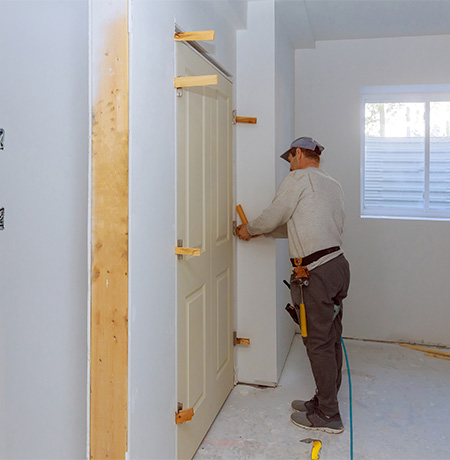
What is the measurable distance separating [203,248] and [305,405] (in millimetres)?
1114

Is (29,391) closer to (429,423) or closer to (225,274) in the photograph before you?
(225,274)

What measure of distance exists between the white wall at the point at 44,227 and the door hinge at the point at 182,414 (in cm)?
45

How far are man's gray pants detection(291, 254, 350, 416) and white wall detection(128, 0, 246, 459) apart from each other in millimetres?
889

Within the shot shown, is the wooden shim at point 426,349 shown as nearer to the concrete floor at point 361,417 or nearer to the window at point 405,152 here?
the concrete floor at point 361,417

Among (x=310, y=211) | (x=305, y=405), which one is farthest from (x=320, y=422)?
(x=310, y=211)

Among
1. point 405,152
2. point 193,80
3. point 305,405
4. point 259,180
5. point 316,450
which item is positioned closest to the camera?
point 193,80

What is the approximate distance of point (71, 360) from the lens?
1.74 metres

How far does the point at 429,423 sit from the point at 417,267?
1579mm

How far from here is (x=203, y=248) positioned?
2.46m

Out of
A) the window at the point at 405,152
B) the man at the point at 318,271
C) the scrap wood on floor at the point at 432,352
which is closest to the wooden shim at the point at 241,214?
the man at the point at 318,271

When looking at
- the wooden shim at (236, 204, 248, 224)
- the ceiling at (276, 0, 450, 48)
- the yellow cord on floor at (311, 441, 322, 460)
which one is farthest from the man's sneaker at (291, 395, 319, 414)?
the ceiling at (276, 0, 450, 48)

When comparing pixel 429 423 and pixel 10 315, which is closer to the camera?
pixel 10 315

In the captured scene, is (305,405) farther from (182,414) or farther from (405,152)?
(405,152)

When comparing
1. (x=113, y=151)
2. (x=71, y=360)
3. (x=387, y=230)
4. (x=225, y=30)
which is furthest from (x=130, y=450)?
(x=387, y=230)
